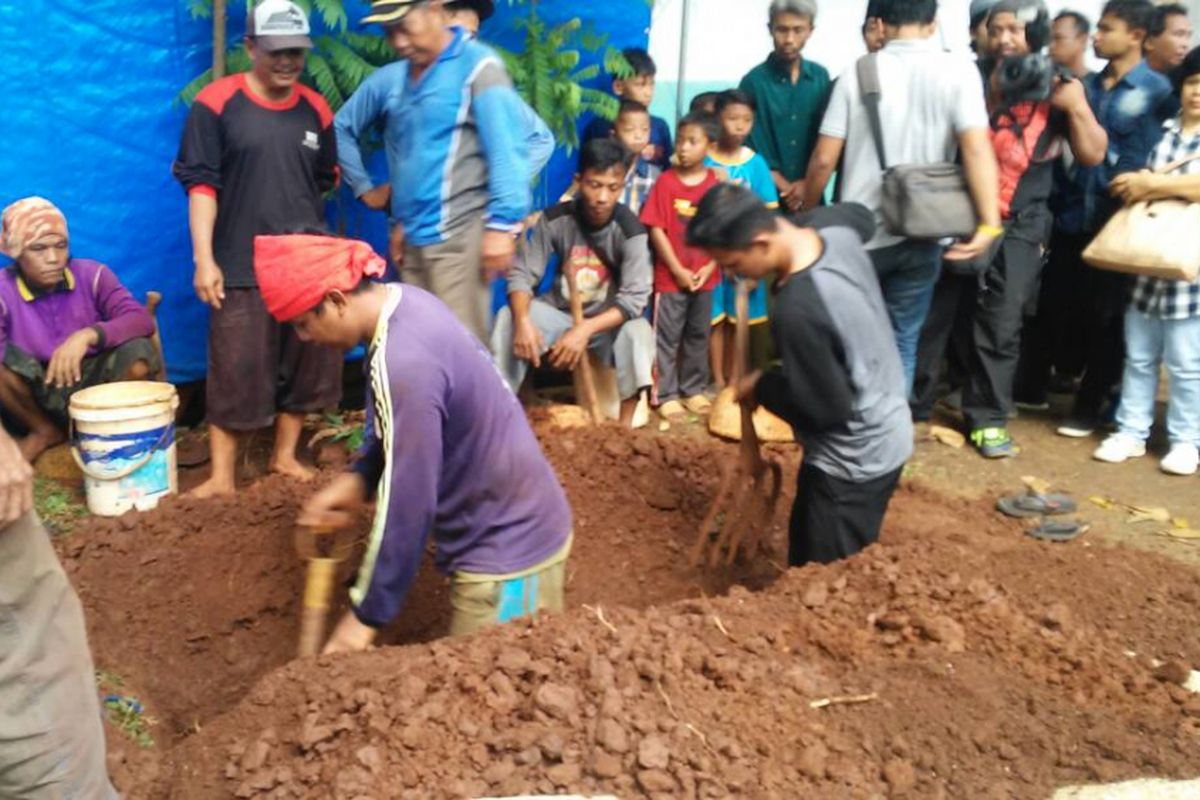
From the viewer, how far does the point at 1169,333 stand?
518cm

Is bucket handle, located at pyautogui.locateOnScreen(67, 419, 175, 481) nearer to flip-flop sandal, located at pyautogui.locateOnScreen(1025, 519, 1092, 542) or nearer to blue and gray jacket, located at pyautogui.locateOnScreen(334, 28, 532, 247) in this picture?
blue and gray jacket, located at pyautogui.locateOnScreen(334, 28, 532, 247)

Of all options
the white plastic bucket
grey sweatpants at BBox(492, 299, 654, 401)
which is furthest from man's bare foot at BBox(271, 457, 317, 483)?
grey sweatpants at BBox(492, 299, 654, 401)

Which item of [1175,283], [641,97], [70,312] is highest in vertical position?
[641,97]

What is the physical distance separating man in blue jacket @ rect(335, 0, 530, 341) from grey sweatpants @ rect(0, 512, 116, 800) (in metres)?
2.44

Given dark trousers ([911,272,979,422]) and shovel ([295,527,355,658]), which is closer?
shovel ([295,527,355,658])

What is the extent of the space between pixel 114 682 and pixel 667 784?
2.06 metres

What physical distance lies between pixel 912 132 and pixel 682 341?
1855 mm

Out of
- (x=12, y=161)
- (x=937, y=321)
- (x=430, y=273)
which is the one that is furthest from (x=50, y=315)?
(x=937, y=321)

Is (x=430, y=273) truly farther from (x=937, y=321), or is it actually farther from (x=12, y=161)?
(x=937, y=321)

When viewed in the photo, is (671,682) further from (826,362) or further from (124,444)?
(124,444)

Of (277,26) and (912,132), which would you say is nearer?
(277,26)

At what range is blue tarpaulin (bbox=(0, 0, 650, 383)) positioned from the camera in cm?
493

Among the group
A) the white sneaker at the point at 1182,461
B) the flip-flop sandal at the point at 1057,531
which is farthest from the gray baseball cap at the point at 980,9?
the flip-flop sandal at the point at 1057,531

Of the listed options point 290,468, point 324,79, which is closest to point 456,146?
point 324,79
